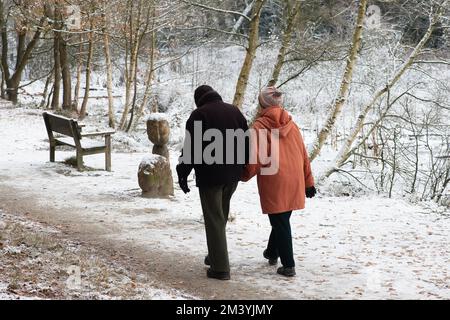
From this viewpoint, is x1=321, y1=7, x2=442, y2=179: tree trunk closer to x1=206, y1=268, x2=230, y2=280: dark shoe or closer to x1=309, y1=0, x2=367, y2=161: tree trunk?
x1=309, y1=0, x2=367, y2=161: tree trunk

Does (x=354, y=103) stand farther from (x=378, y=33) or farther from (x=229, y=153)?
(x=229, y=153)

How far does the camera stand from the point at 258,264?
6.61 m

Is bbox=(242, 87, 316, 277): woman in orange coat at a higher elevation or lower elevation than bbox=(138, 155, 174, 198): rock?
higher

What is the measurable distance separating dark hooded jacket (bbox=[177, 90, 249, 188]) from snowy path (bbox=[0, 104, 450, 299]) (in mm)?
1019

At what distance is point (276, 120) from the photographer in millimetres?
5922

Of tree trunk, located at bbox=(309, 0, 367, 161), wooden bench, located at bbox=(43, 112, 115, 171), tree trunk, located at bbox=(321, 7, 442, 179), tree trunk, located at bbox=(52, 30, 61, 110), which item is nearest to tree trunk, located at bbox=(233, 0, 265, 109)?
tree trunk, located at bbox=(309, 0, 367, 161)

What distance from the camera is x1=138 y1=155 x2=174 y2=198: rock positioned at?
31.8 feet

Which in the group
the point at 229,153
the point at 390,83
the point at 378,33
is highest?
the point at 378,33

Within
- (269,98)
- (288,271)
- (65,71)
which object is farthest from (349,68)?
(65,71)

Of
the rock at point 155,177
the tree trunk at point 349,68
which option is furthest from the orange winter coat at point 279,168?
the tree trunk at point 349,68

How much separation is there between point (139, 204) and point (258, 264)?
10.6 feet

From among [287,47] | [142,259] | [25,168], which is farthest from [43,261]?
[287,47]

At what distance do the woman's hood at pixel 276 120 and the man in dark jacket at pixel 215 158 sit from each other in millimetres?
→ 211

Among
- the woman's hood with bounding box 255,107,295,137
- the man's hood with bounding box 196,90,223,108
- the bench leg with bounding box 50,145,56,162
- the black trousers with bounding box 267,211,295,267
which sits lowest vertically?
the black trousers with bounding box 267,211,295,267
